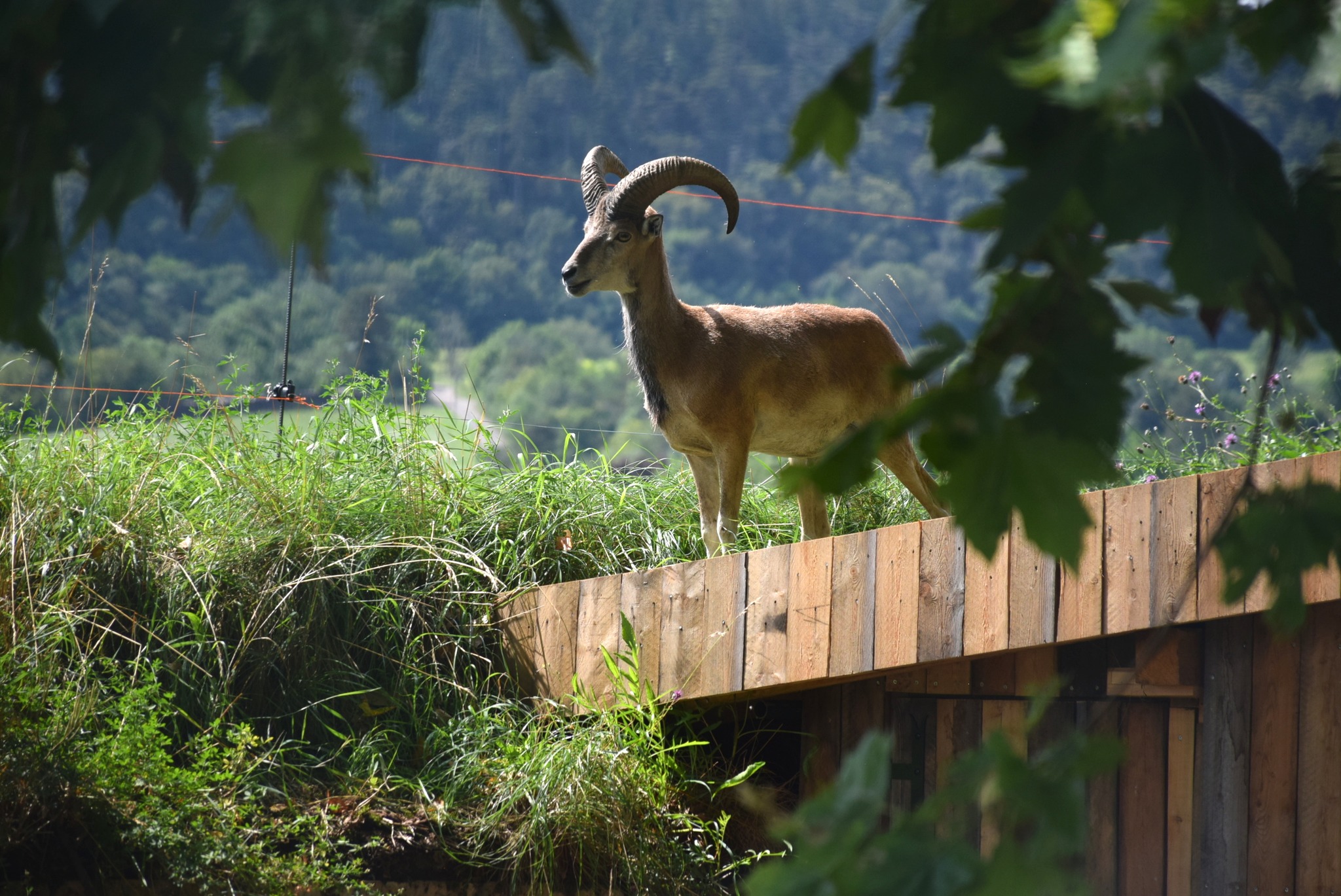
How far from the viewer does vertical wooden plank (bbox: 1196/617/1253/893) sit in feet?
10.6

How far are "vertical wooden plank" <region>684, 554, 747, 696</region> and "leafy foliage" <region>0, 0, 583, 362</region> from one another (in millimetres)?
3273

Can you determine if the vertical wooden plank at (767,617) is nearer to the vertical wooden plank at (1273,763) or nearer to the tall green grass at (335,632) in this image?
the tall green grass at (335,632)

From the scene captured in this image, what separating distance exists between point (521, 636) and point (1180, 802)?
236 centimetres

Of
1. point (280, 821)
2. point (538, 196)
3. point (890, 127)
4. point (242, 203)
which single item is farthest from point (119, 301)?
point (890, 127)

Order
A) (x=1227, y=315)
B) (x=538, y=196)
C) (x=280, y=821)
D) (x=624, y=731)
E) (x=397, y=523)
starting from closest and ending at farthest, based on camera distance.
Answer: (x=1227, y=315) → (x=280, y=821) → (x=624, y=731) → (x=397, y=523) → (x=538, y=196)

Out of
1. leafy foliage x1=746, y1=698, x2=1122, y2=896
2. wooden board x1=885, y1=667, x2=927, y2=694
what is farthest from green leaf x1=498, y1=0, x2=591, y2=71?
wooden board x1=885, y1=667, x2=927, y2=694

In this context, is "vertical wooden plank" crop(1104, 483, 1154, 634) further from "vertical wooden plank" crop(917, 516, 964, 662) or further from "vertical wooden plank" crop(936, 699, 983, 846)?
"vertical wooden plank" crop(936, 699, 983, 846)

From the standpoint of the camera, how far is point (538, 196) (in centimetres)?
5312

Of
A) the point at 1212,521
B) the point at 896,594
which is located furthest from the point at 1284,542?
the point at 896,594

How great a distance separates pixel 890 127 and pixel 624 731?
182ft

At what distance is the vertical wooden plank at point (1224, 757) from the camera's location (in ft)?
10.6

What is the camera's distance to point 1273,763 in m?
3.21

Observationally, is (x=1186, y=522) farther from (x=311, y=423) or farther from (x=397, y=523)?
(x=311, y=423)

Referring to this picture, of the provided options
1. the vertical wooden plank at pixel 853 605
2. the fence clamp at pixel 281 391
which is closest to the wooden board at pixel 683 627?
the vertical wooden plank at pixel 853 605
